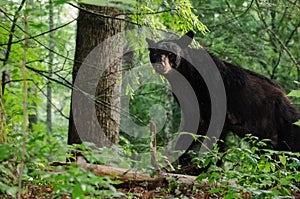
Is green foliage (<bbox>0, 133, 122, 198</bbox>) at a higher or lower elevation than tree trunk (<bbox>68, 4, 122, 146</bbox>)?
lower

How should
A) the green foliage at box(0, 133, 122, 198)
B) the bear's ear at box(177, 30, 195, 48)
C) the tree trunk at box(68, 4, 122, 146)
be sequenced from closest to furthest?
the green foliage at box(0, 133, 122, 198) → the tree trunk at box(68, 4, 122, 146) → the bear's ear at box(177, 30, 195, 48)

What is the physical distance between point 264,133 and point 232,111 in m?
0.66

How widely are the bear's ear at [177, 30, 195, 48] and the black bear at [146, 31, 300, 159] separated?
0.06 ft

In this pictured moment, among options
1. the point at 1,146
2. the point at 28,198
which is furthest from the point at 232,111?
the point at 1,146

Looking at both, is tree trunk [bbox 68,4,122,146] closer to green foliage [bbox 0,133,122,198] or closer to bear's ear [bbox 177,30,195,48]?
bear's ear [bbox 177,30,195,48]

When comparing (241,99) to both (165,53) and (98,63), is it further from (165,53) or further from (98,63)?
(98,63)

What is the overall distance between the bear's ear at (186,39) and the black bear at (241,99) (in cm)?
2

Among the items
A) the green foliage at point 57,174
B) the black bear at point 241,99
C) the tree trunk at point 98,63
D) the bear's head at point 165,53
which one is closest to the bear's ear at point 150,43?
the bear's head at point 165,53

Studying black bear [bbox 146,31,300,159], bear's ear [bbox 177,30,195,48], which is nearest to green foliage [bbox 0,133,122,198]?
bear's ear [bbox 177,30,195,48]

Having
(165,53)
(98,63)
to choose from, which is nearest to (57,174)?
(98,63)

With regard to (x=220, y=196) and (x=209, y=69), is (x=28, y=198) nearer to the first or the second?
(x=220, y=196)

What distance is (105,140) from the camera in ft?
16.5

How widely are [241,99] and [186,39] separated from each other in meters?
1.53

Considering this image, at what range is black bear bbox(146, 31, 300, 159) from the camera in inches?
284
